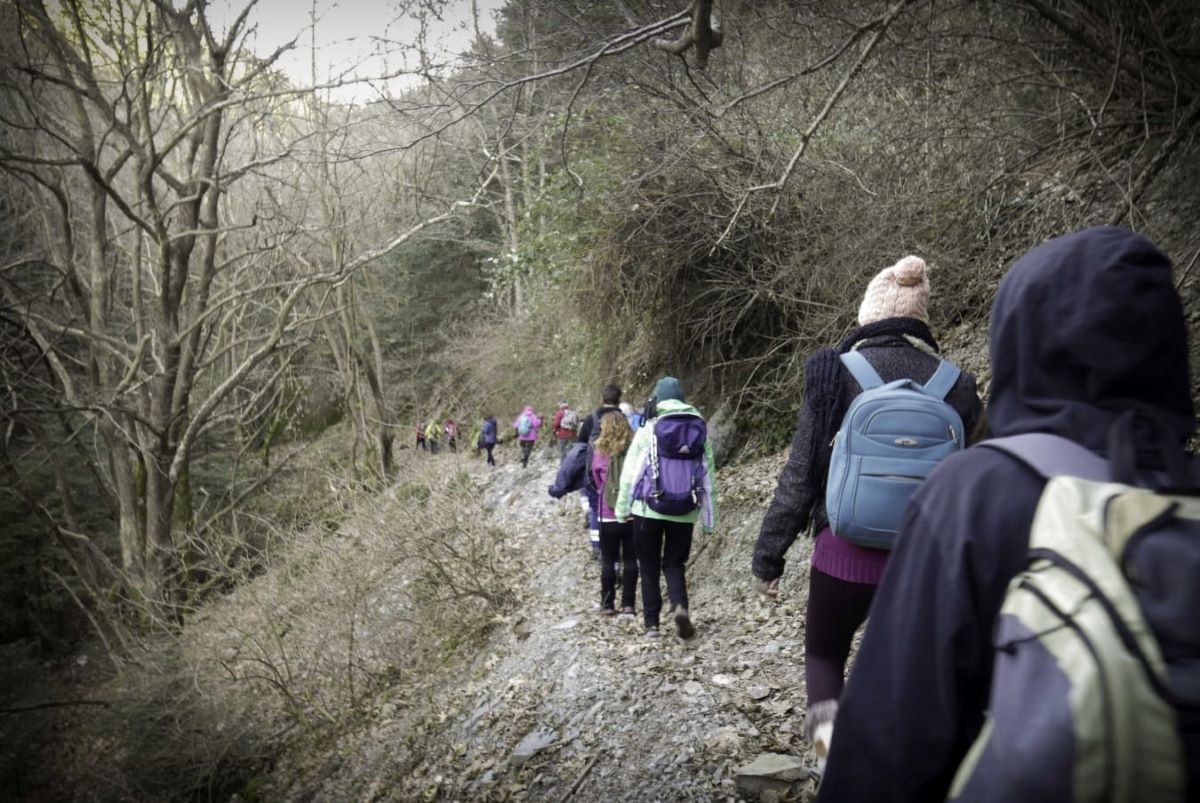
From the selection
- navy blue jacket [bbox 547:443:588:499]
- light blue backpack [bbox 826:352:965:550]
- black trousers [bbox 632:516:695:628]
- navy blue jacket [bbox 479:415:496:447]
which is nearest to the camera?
light blue backpack [bbox 826:352:965:550]

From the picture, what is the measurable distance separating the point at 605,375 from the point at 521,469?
7.29m

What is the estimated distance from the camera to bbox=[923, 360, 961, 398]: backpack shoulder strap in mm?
2559

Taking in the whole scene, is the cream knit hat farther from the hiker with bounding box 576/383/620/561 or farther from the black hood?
the hiker with bounding box 576/383/620/561

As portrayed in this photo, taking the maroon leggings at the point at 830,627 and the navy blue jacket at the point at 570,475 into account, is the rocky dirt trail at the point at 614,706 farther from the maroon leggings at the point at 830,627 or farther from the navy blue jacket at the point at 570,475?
the navy blue jacket at the point at 570,475

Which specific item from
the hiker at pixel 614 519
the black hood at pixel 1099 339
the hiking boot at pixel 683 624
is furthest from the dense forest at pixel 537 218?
the black hood at pixel 1099 339

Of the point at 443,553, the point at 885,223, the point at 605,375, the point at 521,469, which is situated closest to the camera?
the point at 885,223

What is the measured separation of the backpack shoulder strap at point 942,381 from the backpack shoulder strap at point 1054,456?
1451 mm

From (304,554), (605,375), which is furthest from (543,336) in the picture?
(304,554)

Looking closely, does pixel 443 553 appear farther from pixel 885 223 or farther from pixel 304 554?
pixel 885 223

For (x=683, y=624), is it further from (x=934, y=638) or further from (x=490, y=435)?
(x=490, y=435)

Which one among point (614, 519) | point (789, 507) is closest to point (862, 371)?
point (789, 507)

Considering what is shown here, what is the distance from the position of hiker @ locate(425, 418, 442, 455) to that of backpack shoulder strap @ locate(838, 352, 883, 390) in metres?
22.0

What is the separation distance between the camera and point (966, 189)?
5316 millimetres

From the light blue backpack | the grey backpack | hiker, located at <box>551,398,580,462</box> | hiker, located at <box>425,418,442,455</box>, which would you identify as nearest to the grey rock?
the light blue backpack
